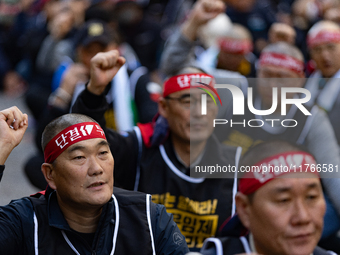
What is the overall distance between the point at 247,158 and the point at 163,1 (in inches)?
243

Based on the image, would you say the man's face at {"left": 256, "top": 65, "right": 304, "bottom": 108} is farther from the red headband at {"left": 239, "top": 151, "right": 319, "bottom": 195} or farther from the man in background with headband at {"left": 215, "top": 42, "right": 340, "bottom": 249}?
the red headband at {"left": 239, "top": 151, "right": 319, "bottom": 195}

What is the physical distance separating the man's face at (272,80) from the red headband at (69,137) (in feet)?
6.66

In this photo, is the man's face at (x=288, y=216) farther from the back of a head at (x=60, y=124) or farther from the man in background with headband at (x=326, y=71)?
the man in background with headband at (x=326, y=71)

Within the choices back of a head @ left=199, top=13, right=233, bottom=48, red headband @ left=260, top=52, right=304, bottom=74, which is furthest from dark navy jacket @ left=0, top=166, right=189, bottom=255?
back of a head @ left=199, top=13, right=233, bottom=48

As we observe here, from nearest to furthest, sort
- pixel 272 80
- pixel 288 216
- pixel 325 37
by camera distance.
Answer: pixel 288 216 → pixel 272 80 → pixel 325 37

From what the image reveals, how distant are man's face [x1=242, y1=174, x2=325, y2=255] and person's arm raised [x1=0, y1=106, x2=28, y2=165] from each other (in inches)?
46.3

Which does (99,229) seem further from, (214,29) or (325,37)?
(214,29)

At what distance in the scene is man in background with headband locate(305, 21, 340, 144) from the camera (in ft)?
13.1

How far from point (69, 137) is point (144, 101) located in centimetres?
185

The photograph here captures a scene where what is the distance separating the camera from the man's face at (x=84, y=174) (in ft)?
7.34

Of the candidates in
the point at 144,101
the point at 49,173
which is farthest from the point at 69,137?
the point at 144,101

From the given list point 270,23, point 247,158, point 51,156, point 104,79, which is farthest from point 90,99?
point 270,23

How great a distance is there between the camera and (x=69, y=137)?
231 cm

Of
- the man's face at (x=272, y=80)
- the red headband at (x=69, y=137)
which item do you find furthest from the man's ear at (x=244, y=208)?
the man's face at (x=272, y=80)
